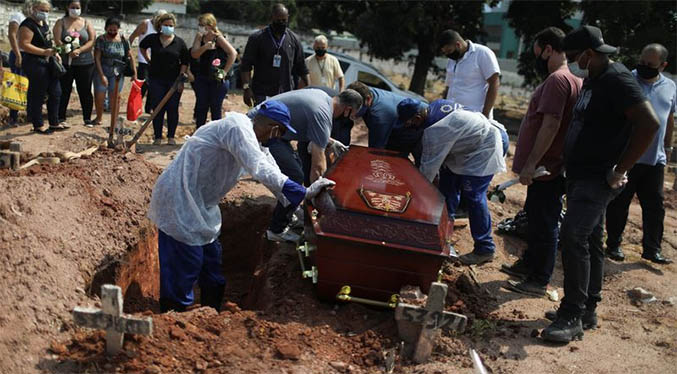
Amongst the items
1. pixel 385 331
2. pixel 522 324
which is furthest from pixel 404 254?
pixel 522 324

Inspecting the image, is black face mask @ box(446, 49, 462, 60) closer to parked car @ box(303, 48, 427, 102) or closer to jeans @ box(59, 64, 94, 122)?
jeans @ box(59, 64, 94, 122)

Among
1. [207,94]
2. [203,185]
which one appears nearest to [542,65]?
[203,185]

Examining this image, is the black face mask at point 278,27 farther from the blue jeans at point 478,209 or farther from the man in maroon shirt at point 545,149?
the man in maroon shirt at point 545,149

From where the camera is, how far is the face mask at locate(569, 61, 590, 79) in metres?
3.96

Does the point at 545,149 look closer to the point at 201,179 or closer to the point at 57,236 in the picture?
the point at 201,179

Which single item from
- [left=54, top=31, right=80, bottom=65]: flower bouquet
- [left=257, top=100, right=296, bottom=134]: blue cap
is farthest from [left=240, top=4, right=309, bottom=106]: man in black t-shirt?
[left=257, top=100, right=296, bottom=134]: blue cap

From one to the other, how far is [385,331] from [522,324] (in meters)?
1.11

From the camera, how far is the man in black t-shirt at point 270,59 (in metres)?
6.79

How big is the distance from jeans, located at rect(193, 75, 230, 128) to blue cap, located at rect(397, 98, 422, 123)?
3.12 meters

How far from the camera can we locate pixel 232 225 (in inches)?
247

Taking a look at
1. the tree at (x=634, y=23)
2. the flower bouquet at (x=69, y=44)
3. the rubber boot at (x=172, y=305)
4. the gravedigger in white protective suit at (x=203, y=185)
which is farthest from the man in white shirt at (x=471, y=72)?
the tree at (x=634, y=23)

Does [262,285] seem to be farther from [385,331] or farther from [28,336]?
[28,336]

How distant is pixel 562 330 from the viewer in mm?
3988

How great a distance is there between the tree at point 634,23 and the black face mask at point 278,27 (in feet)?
33.3
